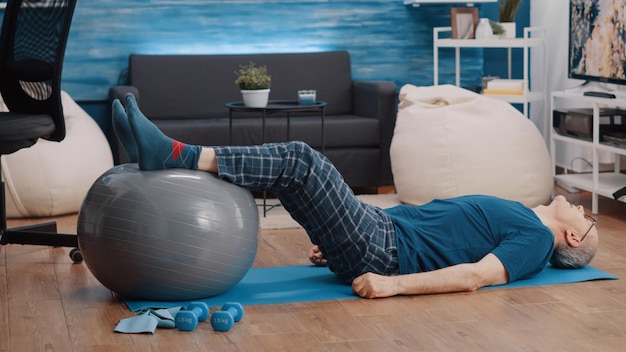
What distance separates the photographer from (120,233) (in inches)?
124

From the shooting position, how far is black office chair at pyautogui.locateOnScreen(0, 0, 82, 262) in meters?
3.95

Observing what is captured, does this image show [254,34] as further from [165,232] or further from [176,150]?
[165,232]

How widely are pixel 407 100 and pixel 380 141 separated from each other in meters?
0.45

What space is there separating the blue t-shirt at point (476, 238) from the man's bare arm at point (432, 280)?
7 centimetres

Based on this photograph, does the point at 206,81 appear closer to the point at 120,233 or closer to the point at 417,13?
the point at 417,13

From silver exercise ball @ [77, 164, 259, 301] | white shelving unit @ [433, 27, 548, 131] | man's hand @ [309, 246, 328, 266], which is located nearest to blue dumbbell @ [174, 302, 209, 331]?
silver exercise ball @ [77, 164, 259, 301]

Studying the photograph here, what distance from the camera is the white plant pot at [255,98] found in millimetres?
5168

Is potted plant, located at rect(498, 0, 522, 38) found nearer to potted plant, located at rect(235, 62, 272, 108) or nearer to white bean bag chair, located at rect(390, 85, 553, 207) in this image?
white bean bag chair, located at rect(390, 85, 553, 207)

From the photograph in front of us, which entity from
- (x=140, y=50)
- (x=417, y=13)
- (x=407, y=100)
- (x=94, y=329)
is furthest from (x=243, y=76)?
(x=94, y=329)

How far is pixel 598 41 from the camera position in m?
5.41

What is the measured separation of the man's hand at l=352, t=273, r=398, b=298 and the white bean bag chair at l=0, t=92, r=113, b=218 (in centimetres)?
233

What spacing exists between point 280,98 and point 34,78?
2441 mm

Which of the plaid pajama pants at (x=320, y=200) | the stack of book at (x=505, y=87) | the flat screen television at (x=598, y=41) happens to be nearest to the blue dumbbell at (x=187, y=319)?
the plaid pajama pants at (x=320, y=200)

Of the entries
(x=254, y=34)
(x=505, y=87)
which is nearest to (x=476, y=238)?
(x=505, y=87)
